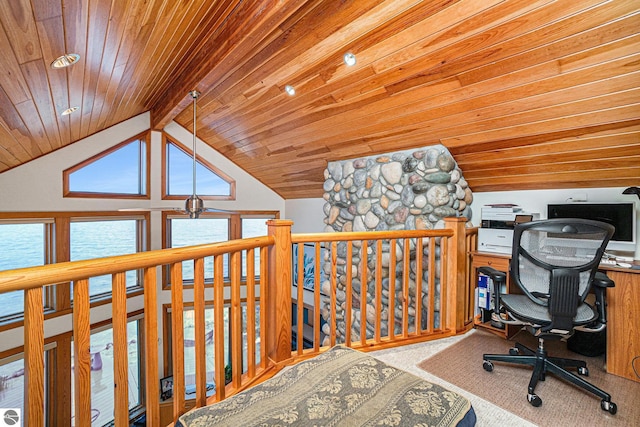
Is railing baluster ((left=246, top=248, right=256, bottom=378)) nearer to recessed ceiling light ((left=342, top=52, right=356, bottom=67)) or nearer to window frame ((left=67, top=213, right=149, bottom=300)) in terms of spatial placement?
recessed ceiling light ((left=342, top=52, right=356, bottom=67))

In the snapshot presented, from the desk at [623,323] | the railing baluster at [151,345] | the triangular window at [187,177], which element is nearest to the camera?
the railing baluster at [151,345]

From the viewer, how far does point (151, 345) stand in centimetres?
138

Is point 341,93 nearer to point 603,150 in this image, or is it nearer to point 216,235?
point 603,150

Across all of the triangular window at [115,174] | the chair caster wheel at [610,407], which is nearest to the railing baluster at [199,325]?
the chair caster wheel at [610,407]

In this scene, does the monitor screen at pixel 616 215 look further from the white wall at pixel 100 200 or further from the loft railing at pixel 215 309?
the white wall at pixel 100 200

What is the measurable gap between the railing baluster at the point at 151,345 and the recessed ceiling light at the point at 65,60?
5.97 feet

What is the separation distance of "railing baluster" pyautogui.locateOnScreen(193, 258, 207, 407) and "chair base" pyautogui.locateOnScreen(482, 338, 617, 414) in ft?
6.06

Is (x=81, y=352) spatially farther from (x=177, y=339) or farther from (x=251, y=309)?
(x=251, y=309)

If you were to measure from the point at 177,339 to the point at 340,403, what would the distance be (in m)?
0.81

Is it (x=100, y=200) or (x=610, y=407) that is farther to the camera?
(x=100, y=200)

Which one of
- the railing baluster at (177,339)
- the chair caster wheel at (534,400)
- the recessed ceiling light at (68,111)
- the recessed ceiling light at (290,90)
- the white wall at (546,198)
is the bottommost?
the chair caster wheel at (534,400)

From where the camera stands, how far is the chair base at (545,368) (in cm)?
179

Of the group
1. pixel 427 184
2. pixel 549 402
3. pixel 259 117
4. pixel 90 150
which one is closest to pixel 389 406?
pixel 549 402

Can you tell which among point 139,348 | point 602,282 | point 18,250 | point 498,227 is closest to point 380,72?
point 498,227
